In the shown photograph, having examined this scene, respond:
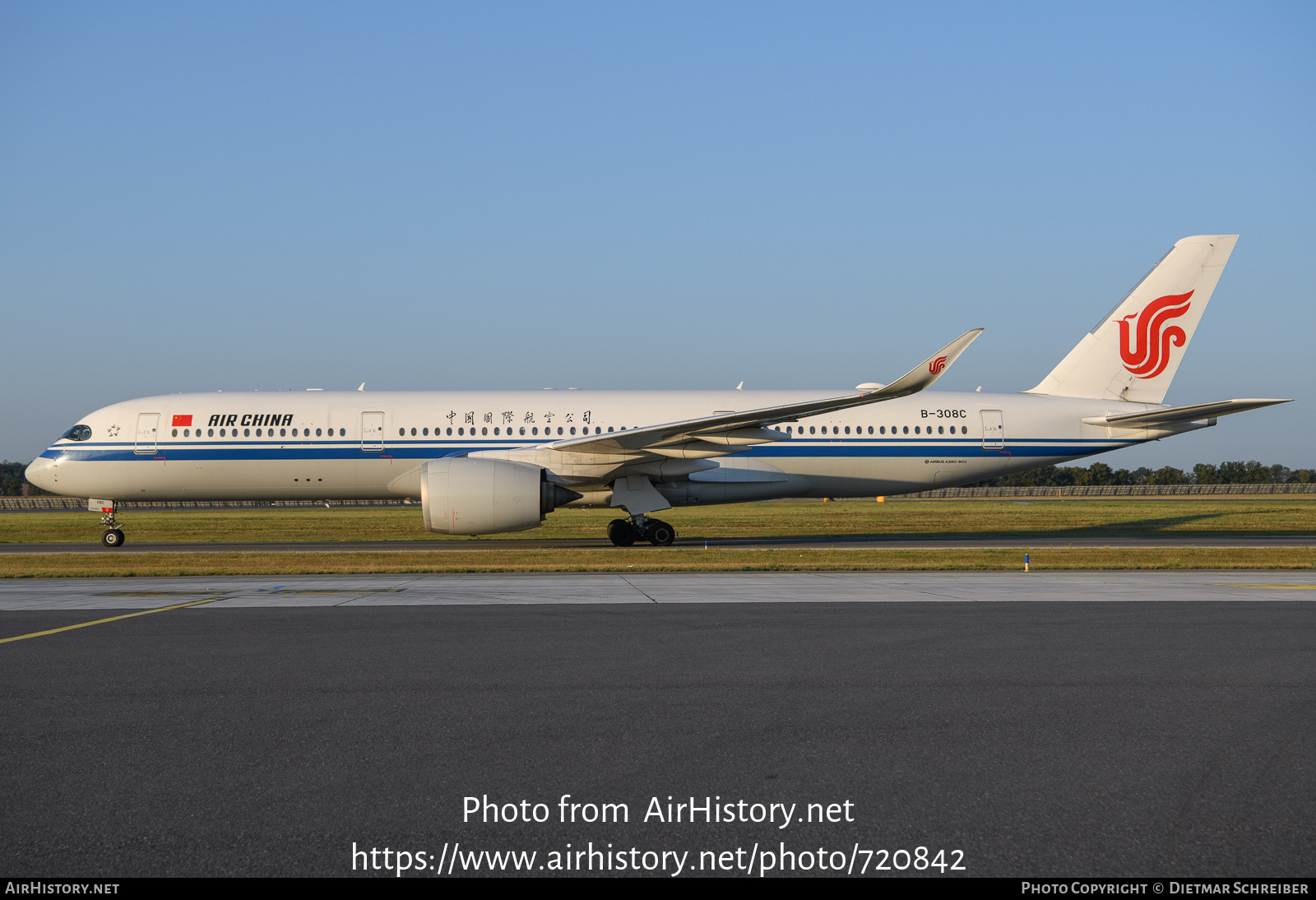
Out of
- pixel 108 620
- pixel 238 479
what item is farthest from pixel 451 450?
pixel 108 620

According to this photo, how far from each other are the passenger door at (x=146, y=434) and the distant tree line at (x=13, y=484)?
80.6m

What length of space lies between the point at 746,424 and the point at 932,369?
430cm

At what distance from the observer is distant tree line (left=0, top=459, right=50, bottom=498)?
95938mm

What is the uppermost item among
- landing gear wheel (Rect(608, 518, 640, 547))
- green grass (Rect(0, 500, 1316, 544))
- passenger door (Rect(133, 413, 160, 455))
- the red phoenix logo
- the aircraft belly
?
the red phoenix logo

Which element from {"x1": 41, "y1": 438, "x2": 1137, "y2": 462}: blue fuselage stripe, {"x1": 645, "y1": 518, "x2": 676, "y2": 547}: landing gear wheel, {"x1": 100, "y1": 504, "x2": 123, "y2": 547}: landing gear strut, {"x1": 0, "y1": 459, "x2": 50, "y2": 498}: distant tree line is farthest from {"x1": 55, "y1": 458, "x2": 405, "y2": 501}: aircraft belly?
{"x1": 0, "y1": 459, "x2": 50, "y2": 498}: distant tree line

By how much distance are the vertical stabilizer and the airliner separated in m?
0.04

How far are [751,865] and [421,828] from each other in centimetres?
135

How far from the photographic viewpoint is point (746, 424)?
818 inches

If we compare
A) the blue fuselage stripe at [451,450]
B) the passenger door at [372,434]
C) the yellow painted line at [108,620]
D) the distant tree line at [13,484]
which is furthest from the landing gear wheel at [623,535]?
the distant tree line at [13,484]

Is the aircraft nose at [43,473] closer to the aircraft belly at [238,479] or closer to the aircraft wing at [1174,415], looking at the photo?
the aircraft belly at [238,479]

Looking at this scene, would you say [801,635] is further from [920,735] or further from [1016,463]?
[1016,463]

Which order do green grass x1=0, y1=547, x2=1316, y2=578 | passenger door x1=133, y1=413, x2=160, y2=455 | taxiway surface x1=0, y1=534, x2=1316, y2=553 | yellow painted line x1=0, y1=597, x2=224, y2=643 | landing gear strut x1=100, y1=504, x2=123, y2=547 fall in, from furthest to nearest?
landing gear strut x1=100, y1=504, x2=123, y2=547, passenger door x1=133, y1=413, x2=160, y2=455, taxiway surface x1=0, y1=534, x2=1316, y2=553, green grass x1=0, y1=547, x2=1316, y2=578, yellow painted line x1=0, y1=597, x2=224, y2=643

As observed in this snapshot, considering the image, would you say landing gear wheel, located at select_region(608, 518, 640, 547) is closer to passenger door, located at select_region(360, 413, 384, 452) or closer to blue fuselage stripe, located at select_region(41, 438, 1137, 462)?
blue fuselage stripe, located at select_region(41, 438, 1137, 462)

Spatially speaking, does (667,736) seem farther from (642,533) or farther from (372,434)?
(372,434)
